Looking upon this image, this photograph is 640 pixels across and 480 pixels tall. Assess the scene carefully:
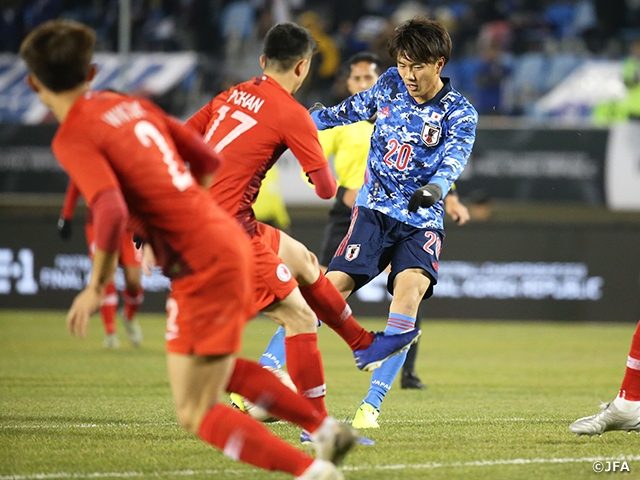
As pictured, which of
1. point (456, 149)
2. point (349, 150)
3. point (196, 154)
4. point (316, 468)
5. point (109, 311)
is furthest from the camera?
point (109, 311)

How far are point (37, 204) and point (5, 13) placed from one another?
3.74 metres

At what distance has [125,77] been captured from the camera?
1462 centimetres

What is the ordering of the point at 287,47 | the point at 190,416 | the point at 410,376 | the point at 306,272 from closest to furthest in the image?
the point at 190,416
the point at 287,47
the point at 306,272
the point at 410,376

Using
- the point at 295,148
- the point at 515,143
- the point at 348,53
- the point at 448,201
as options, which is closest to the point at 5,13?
the point at 348,53

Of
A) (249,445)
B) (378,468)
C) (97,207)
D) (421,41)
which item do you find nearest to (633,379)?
(378,468)

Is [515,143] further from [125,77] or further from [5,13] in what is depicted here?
[5,13]

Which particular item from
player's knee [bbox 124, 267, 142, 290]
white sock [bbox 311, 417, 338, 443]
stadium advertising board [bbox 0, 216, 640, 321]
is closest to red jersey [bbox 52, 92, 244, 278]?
white sock [bbox 311, 417, 338, 443]

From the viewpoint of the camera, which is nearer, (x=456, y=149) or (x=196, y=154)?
(x=196, y=154)

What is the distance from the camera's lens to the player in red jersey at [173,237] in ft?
11.6

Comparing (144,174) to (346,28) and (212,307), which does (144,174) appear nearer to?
(212,307)

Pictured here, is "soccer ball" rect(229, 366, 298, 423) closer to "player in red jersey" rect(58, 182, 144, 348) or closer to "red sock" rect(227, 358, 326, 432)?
"red sock" rect(227, 358, 326, 432)

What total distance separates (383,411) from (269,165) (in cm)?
232

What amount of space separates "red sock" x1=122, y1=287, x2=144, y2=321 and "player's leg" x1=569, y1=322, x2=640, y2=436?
7005mm

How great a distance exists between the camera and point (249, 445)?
3.66 meters
